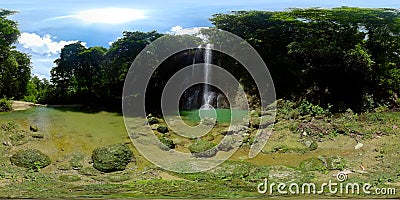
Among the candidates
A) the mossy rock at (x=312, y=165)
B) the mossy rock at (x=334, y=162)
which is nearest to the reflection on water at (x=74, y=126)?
the mossy rock at (x=312, y=165)

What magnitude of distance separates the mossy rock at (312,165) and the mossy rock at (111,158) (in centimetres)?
245

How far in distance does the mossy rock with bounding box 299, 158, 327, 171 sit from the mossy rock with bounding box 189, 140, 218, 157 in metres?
1.32

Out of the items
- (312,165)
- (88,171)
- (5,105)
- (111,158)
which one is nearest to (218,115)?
(312,165)

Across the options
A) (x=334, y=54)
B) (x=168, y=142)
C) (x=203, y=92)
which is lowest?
(x=168, y=142)

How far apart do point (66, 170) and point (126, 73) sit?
1.98 metres

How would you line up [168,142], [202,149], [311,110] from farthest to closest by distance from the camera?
[311,110] < [168,142] < [202,149]

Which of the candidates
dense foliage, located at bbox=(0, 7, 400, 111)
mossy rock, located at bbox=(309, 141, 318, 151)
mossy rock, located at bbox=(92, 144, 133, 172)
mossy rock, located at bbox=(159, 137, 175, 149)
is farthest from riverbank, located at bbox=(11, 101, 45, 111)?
mossy rock, located at bbox=(309, 141, 318, 151)

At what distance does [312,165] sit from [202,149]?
1650 millimetres

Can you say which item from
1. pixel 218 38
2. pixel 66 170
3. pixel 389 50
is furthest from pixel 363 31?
pixel 66 170

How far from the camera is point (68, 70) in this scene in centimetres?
743

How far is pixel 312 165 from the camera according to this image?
6.84 m

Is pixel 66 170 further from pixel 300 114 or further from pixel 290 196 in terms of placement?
pixel 300 114

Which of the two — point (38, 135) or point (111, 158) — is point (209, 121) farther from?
point (38, 135)

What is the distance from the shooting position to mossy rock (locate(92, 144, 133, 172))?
6500 mm
